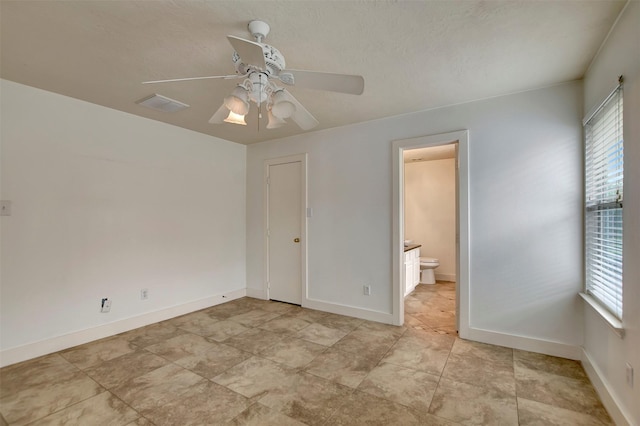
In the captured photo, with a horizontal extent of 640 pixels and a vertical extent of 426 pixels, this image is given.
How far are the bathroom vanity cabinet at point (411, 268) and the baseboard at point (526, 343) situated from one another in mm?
1446

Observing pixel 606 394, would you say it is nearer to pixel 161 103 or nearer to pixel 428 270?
pixel 428 270

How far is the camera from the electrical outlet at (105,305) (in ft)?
10.3

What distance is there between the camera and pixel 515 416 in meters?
1.87

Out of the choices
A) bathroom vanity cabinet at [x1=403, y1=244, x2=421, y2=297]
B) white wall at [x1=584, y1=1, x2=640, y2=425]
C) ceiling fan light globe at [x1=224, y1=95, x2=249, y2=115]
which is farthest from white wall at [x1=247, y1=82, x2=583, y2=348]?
ceiling fan light globe at [x1=224, y1=95, x2=249, y2=115]

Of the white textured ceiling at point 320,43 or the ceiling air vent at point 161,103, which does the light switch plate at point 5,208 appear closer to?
the white textured ceiling at point 320,43

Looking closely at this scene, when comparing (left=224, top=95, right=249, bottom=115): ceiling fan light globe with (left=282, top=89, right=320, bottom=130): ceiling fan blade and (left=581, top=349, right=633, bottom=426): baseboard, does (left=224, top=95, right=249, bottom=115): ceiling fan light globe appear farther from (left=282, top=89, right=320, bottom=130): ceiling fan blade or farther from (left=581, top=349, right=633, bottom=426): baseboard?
(left=581, top=349, right=633, bottom=426): baseboard

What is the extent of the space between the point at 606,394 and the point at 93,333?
4388 mm

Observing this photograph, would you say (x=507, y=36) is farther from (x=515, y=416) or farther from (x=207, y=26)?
(x=515, y=416)

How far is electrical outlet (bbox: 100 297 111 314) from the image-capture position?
123 inches

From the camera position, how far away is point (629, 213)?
1690 millimetres

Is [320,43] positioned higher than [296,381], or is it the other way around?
[320,43]

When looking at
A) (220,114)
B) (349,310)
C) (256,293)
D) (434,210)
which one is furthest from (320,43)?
(434,210)

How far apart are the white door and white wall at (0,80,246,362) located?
754 millimetres

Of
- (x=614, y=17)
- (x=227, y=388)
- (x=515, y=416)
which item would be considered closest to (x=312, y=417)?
(x=227, y=388)
